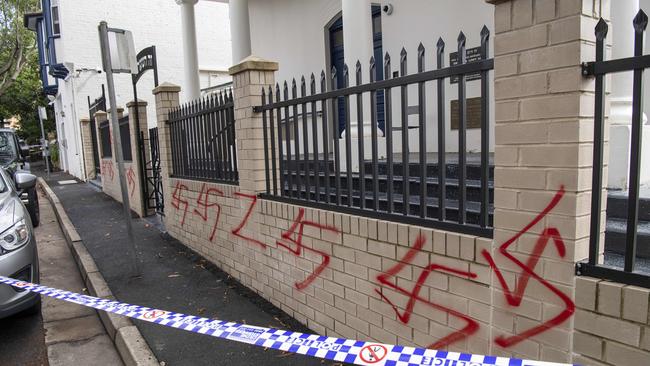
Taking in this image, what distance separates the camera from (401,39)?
7.07 m

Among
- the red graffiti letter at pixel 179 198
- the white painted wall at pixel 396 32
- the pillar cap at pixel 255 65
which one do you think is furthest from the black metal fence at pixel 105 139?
the pillar cap at pixel 255 65

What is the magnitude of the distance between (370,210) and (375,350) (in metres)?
1.16

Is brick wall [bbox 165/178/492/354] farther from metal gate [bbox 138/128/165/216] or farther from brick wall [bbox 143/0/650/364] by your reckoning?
metal gate [bbox 138/128/165/216]

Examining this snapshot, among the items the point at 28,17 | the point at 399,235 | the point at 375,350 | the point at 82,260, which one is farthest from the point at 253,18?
the point at 28,17

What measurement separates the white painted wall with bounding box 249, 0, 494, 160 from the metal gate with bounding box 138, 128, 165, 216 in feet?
10.8

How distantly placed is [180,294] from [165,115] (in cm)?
328

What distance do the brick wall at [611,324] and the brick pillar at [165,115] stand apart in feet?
20.3

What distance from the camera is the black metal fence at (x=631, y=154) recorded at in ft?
5.95

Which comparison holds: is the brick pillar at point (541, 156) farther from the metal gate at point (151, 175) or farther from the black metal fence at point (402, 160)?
the metal gate at point (151, 175)

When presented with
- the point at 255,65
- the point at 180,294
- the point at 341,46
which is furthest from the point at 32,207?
the point at 255,65

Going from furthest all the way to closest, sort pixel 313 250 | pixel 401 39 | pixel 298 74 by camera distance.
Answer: pixel 298 74
pixel 401 39
pixel 313 250

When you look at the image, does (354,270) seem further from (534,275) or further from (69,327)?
(69,327)

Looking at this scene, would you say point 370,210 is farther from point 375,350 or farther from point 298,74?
point 298,74

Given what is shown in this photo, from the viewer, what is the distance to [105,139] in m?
12.5
